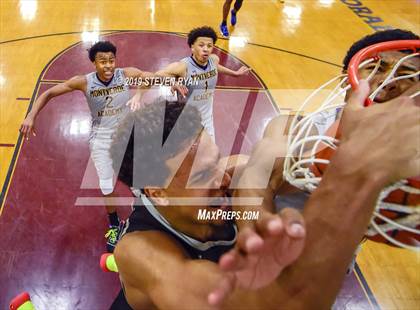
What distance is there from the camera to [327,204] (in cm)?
99

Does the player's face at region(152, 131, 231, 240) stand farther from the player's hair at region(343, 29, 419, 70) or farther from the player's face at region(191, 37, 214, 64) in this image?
the player's face at region(191, 37, 214, 64)

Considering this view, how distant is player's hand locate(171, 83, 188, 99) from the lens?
4.39 meters

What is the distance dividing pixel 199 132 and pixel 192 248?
0.59 meters

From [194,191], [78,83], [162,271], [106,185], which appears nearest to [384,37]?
[194,191]


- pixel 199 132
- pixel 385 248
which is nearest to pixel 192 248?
pixel 199 132

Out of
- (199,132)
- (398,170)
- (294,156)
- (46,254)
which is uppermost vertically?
(398,170)

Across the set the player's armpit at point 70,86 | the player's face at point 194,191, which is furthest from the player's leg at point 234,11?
the player's face at point 194,191

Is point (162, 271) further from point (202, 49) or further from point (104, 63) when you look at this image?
point (202, 49)

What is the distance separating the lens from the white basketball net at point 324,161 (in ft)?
4.15

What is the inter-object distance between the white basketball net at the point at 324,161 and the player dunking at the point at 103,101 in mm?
2532

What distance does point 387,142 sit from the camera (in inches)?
39.3

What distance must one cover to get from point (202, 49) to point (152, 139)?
2.94 metres

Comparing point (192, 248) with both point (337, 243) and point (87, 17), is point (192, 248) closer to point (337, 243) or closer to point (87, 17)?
point (337, 243)

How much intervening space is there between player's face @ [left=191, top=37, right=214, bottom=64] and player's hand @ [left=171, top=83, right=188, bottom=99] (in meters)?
0.43
